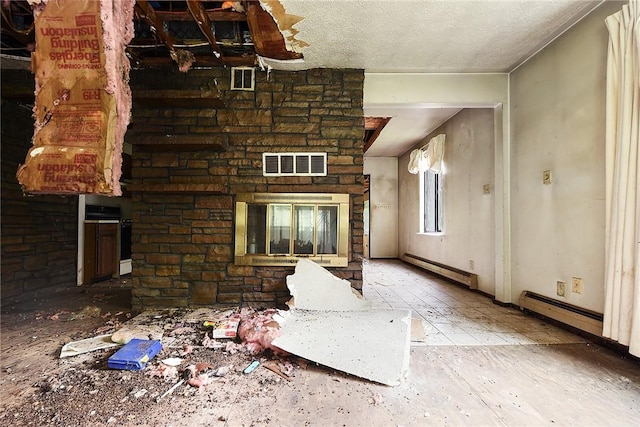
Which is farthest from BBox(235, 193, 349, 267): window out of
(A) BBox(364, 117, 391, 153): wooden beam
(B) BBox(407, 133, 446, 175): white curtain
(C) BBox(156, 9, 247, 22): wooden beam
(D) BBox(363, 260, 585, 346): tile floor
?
(B) BBox(407, 133, 446, 175): white curtain

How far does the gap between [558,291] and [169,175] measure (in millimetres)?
3538

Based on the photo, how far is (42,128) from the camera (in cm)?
128

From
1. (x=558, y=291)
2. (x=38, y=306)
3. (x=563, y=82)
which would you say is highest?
(x=563, y=82)

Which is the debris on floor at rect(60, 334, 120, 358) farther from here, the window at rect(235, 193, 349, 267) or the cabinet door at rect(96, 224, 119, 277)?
the cabinet door at rect(96, 224, 119, 277)

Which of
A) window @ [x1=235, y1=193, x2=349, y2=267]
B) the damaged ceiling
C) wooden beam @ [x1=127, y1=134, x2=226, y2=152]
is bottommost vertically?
window @ [x1=235, y1=193, x2=349, y2=267]

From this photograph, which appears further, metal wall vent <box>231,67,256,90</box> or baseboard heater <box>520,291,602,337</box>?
metal wall vent <box>231,67,256,90</box>

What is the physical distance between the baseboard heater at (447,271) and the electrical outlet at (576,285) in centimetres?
124

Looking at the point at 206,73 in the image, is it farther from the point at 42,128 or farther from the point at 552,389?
the point at 552,389

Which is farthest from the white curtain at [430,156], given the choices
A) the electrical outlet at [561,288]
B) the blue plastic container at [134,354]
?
the blue plastic container at [134,354]

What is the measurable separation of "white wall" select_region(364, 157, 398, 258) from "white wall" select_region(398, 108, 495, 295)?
5.57 feet

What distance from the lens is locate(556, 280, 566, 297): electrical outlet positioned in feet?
7.38

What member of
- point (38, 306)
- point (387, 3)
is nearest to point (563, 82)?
point (387, 3)

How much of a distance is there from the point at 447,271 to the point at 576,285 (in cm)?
191

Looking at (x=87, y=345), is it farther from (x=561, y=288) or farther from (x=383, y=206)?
(x=383, y=206)
